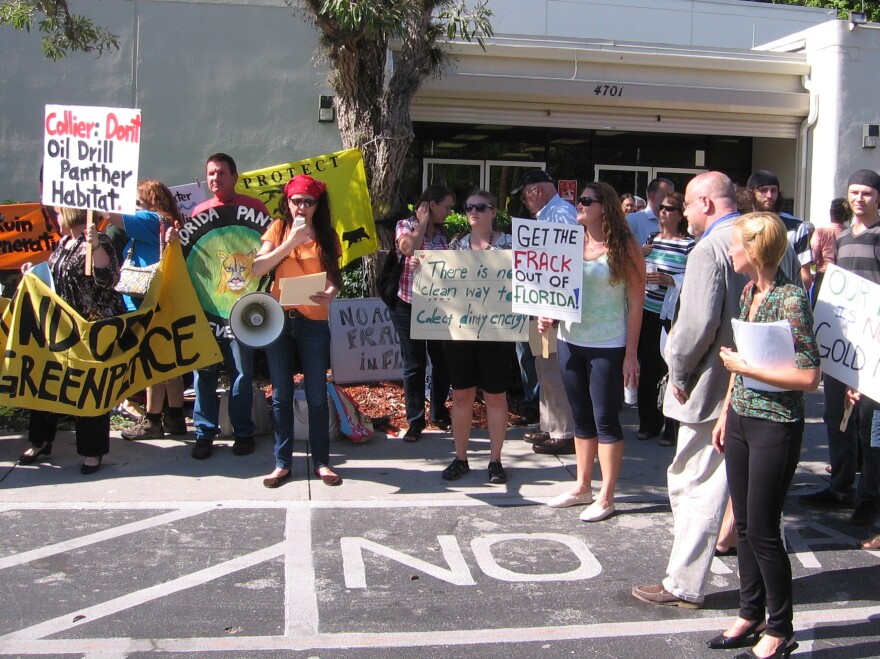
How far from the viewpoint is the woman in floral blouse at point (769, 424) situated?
11.2 ft

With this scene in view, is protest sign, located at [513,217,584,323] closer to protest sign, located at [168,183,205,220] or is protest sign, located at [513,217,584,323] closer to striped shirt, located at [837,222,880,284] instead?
striped shirt, located at [837,222,880,284]

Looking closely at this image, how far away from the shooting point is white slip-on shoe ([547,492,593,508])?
17.5 ft

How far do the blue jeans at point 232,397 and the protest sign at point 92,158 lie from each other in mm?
1253

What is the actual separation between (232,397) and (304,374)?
94cm

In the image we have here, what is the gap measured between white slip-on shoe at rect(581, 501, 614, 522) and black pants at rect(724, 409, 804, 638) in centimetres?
158

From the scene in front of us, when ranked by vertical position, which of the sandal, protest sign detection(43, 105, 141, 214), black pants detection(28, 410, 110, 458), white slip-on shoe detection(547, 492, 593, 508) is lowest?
the sandal

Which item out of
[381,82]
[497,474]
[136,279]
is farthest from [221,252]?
[381,82]

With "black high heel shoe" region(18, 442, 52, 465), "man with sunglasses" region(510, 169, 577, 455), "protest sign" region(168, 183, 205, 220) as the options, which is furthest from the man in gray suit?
"protest sign" region(168, 183, 205, 220)

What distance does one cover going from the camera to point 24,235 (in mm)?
7777

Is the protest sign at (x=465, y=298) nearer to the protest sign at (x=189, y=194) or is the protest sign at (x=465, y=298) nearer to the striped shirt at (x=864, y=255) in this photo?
the striped shirt at (x=864, y=255)

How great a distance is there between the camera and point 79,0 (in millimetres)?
10430

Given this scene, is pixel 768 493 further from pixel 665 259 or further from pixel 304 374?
pixel 665 259

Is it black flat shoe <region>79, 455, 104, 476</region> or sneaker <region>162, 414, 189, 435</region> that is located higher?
sneaker <region>162, 414, 189, 435</region>

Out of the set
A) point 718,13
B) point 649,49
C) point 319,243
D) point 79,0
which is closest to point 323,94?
point 79,0
